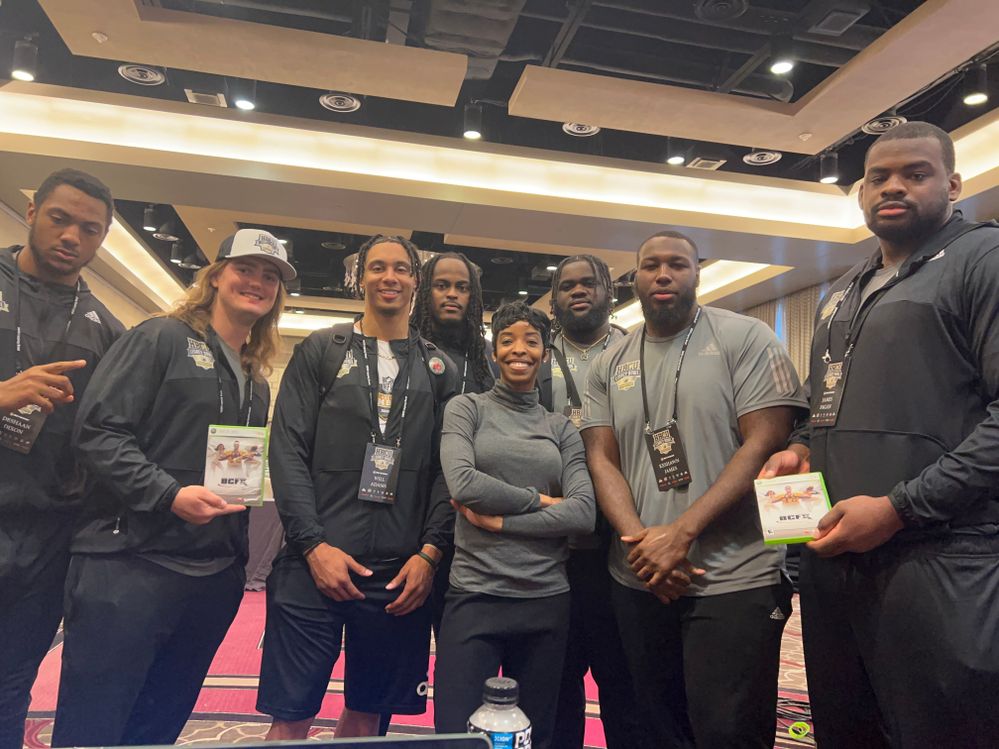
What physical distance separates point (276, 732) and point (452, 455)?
872mm

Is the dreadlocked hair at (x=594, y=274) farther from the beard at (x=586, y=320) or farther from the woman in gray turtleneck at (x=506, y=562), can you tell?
the woman in gray turtleneck at (x=506, y=562)

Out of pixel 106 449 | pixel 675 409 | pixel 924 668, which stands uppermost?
pixel 675 409

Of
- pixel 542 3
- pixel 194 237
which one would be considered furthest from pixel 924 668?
pixel 194 237

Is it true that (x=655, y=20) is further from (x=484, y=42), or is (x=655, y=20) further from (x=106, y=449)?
(x=106, y=449)

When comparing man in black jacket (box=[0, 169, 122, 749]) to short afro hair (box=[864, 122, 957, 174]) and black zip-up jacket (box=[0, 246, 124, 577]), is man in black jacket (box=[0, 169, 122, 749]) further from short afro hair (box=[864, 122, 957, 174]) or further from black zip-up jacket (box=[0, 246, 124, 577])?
short afro hair (box=[864, 122, 957, 174])

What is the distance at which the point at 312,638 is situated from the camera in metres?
1.87

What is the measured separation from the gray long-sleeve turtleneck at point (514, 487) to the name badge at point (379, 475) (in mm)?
188

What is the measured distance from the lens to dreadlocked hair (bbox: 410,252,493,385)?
2.51 metres

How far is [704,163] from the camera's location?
577 cm

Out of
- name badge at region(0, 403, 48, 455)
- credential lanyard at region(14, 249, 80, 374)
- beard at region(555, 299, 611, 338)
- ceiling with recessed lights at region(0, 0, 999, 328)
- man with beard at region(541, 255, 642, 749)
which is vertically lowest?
man with beard at region(541, 255, 642, 749)

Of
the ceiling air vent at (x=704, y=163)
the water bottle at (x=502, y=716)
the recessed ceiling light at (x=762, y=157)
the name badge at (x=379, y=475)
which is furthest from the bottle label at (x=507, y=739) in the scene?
the recessed ceiling light at (x=762, y=157)

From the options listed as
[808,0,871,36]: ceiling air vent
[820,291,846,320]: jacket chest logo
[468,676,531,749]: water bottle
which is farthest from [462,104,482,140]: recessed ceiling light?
[468,676,531,749]: water bottle

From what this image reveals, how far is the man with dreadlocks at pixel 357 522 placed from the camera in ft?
6.09

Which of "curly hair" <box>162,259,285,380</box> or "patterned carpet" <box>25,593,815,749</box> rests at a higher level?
"curly hair" <box>162,259,285,380</box>
